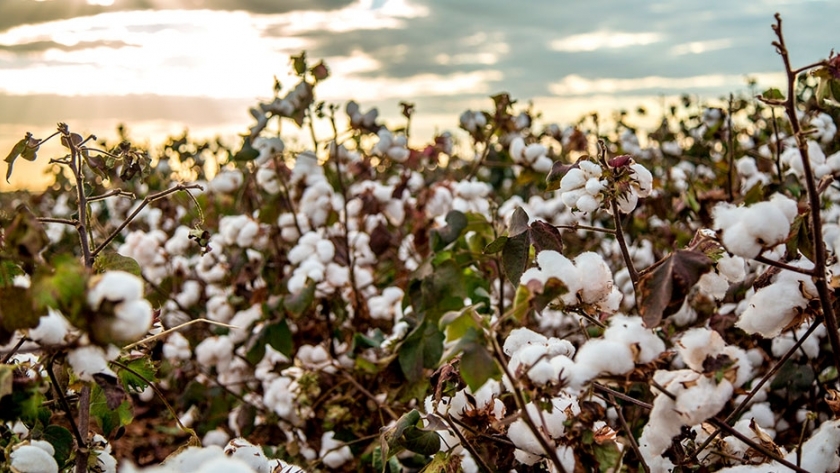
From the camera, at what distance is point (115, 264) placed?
117 cm

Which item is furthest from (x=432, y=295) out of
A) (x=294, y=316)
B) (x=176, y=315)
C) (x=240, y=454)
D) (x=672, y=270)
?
(x=176, y=315)

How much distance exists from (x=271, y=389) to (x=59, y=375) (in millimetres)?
1444

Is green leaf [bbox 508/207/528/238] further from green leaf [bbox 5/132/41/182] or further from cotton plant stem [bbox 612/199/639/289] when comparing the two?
green leaf [bbox 5/132/41/182]

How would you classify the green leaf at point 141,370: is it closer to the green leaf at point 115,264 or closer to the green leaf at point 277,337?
the green leaf at point 115,264

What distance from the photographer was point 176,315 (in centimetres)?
381

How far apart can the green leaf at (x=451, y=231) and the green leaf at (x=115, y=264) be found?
935 millimetres

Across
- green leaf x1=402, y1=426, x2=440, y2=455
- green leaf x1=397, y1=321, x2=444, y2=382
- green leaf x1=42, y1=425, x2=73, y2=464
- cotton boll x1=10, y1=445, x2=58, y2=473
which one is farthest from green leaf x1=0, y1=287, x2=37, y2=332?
green leaf x1=397, y1=321, x2=444, y2=382

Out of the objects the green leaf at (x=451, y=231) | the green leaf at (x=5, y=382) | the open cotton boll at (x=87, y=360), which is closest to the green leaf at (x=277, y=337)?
the green leaf at (x=451, y=231)

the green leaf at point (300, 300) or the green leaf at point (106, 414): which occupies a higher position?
the green leaf at point (106, 414)

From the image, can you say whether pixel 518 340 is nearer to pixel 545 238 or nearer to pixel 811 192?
pixel 545 238

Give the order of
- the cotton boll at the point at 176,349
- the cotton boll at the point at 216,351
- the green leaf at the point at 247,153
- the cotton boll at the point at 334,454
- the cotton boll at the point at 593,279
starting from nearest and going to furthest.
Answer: the cotton boll at the point at 593,279 < the cotton boll at the point at 334,454 < the green leaf at the point at 247,153 < the cotton boll at the point at 216,351 < the cotton boll at the point at 176,349

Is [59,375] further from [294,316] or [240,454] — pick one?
[294,316]

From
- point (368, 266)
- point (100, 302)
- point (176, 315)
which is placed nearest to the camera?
point (100, 302)

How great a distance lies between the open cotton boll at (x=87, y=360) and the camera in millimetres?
903
